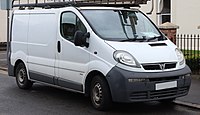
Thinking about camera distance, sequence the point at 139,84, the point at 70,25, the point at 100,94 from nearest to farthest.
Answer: the point at 139,84
the point at 100,94
the point at 70,25

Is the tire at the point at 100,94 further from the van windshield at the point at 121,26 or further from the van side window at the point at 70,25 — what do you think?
the van side window at the point at 70,25

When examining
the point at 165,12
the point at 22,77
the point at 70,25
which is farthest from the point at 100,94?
the point at 165,12

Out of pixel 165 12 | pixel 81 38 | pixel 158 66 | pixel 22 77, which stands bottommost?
pixel 22 77

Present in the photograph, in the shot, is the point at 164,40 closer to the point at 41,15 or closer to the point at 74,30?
the point at 74,30

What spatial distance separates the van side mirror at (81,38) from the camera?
8147 mm

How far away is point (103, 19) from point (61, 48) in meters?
1.07

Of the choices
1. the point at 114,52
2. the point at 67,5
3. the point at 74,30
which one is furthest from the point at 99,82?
the point at 67,5

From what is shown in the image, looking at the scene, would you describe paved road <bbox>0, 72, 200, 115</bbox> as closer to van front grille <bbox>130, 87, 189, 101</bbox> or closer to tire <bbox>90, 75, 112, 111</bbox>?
tire <bbox>90, 75, 112, 111</bbox>

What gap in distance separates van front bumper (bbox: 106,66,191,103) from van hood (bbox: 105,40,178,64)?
0.84 feet

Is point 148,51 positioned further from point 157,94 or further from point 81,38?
point 81,38

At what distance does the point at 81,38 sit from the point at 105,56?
644 millimetres

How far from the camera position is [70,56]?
28.4ft

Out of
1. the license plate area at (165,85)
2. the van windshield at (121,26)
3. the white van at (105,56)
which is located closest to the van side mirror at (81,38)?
the white van at (105,56)

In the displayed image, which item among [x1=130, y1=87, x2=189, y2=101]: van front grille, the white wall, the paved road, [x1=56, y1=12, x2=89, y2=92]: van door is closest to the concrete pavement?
the paved road
